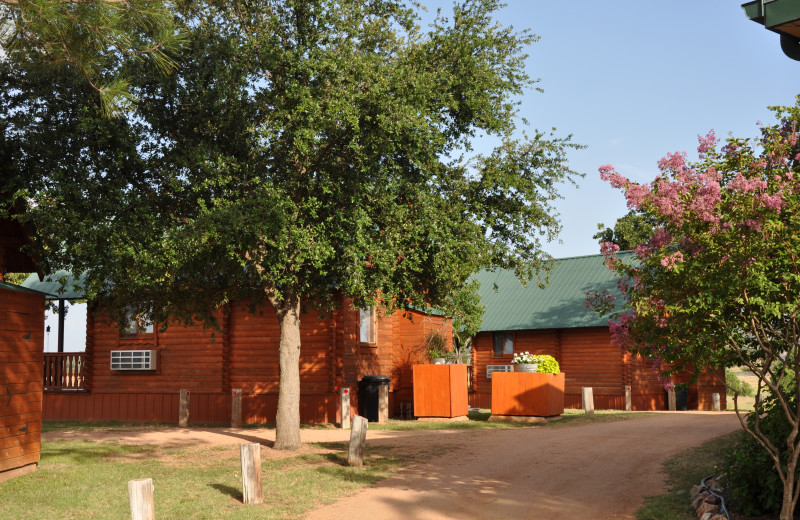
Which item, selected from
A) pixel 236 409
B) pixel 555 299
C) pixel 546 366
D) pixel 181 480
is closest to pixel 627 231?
pixel 555 299

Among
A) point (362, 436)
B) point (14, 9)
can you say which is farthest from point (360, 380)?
point (14, 9)

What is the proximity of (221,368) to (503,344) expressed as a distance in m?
14.9

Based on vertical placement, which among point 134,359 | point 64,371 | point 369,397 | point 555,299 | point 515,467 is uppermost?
point 555,299

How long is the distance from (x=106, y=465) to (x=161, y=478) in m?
2.06

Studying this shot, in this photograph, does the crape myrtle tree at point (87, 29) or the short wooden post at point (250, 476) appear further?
the short wooden post at point (250, 476)

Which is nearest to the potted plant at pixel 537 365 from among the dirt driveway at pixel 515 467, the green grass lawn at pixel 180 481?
the dirt driveway at pixel 515 467

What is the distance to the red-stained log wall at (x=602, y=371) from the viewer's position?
104 ft

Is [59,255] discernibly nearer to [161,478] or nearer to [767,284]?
Result: [161,478]

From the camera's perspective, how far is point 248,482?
12156 millimetres

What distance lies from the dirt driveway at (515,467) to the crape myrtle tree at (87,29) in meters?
7.42

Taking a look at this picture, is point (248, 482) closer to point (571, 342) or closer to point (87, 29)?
point (87, 29)

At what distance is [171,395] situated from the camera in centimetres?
2605

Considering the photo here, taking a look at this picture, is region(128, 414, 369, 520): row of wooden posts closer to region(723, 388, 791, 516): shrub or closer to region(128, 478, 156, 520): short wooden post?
region(128, 478, 156, 520): short wooden post

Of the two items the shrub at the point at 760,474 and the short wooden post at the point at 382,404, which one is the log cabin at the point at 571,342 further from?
the shrub at the point at 760,474
